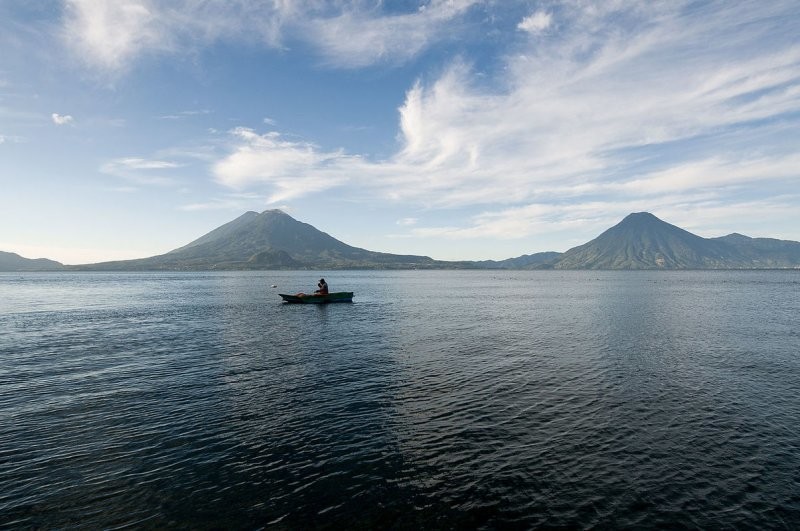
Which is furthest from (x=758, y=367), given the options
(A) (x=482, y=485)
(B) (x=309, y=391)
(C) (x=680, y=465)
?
(B) (x=309, y=391)

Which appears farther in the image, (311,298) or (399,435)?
(311,298)

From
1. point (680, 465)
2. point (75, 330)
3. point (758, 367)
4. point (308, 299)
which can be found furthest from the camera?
point (308, 299)

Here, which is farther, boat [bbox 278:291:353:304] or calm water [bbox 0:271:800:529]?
boat [bbox 278:291:353:304]

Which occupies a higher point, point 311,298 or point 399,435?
point 311,298

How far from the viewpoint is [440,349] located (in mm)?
44875

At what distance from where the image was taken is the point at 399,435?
22281 mm

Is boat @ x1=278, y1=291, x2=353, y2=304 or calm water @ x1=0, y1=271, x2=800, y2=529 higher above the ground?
boat @ x1=278, y1=291, x2=353, y2=304

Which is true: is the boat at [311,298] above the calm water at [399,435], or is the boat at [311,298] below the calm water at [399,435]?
above

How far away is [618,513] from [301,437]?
1442 cm

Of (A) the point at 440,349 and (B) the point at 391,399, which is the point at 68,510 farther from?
(A) the point at 440,349

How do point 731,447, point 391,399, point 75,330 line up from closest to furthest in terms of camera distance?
point 731,447
point 391,399
point 75,330

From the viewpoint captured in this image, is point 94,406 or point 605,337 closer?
point 94,406

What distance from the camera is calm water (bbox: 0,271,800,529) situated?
15906mm

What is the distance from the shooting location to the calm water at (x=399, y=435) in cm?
1591
